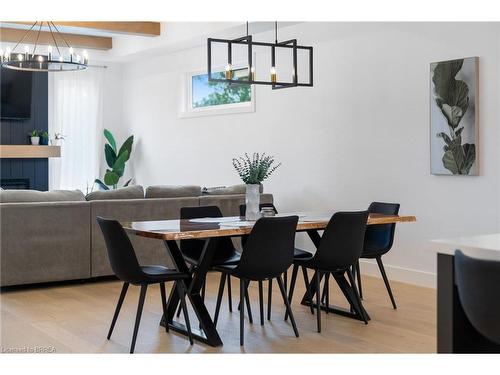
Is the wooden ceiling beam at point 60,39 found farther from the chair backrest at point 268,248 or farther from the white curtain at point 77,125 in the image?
the chair backrest at point 268,248

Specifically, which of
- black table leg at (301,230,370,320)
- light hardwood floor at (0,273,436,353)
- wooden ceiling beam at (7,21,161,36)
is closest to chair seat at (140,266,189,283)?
light hardwood floor at (0,273,436,353)

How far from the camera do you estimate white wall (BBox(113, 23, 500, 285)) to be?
5859mm

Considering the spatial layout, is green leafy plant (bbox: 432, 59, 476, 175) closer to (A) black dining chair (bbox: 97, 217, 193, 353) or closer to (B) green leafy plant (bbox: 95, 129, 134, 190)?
(A) black dining chair (bbox: 97, 217, 193, 353)

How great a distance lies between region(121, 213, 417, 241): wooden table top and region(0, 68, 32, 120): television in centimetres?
624

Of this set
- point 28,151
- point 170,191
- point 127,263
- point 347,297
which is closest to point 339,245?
point 347,297

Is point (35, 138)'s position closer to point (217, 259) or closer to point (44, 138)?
point (44, 138)

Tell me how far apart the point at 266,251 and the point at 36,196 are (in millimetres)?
2663

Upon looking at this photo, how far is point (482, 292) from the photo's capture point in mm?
2451

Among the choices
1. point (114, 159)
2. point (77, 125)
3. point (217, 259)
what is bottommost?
point (217, 259)

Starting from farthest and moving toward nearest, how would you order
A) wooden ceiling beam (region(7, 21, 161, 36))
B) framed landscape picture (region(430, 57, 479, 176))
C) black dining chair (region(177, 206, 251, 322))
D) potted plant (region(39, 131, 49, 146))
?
1. potted plant (region(39, 131, 49, 146))
2. wooden ceiling beam (region(7, 21, 161, 36))
3. framed landscape picture (region(430, 57, 479, 176))
4. black dining chair (region(177, 206, 251, 322))

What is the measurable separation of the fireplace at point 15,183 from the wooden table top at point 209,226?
6134 millimetres
